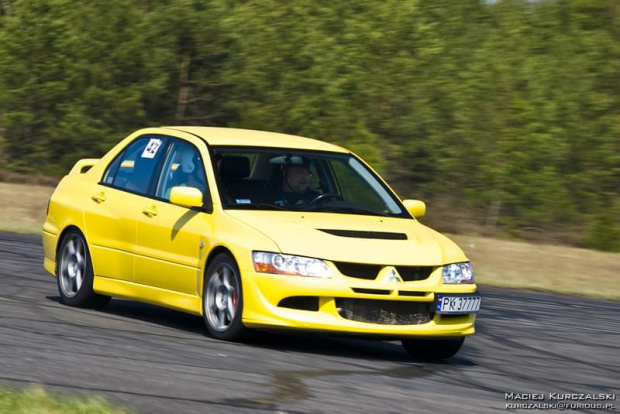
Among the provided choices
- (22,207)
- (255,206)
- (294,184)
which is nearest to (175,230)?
(255,206)

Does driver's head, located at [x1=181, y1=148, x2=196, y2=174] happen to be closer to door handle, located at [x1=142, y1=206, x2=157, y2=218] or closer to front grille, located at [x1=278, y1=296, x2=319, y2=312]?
door handle, located at [x1=142, y1=206, x2=157, y2=218]

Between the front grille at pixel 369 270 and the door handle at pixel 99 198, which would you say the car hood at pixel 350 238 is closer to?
the front grille at pixel 369 270

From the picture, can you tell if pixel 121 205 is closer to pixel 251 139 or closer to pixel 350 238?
pixel 251 139

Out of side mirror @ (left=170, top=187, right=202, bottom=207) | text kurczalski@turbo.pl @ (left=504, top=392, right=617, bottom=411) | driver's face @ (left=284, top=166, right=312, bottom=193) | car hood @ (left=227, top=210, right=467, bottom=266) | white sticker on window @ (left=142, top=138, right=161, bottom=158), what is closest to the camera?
text kurczalski@turbo.pl @ (left=504, top=392, right=617, bottom=411)

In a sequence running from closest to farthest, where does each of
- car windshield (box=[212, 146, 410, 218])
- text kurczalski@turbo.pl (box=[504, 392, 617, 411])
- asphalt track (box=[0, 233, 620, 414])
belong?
asphalt track (box=[0, 233, 620, 414]), text kurczalski@turbo.pl (box=[504, 392, 617, 411]), car windshield (box=[212, 146, 410, 218])

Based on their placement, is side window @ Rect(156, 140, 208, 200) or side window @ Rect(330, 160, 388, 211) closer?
side window @ Rect(156, 140, 208, 200)

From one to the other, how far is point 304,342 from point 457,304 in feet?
4.04

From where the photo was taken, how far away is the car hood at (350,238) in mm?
8562

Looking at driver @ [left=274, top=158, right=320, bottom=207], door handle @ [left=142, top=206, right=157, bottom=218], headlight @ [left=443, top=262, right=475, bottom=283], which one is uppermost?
driver @ [left=274, top=158, right=320, bottom=207]

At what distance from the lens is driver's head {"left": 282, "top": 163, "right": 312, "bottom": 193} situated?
31.9 feet

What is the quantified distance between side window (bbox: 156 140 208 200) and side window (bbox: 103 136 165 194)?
17cm

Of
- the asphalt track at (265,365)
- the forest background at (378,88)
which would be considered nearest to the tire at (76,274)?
the asphalt track at (265,365)

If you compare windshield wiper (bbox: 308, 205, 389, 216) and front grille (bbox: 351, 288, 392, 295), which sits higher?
windshield wiper (bbox: 308, 205, 389, 216)

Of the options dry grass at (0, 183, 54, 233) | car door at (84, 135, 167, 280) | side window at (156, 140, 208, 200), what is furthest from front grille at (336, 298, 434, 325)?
dry grass at (0, 183, 54, 233)
